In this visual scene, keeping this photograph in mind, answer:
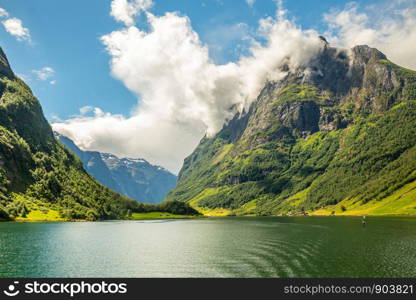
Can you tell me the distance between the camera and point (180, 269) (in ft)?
224

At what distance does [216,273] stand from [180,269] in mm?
8670

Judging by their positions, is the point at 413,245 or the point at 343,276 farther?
the point at 413,245

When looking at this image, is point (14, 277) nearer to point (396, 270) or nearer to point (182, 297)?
point (182, 297)

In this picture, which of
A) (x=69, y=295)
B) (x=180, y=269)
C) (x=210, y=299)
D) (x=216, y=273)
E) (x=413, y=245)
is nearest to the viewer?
(x=69, y=295)

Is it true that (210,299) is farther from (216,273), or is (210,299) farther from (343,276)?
(343,276)

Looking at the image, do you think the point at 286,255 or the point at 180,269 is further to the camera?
→ the point at 286,255

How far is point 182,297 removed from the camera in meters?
46.5

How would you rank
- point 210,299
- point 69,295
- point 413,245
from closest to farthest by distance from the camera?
point 69,295 < point 210,299 < point 413,245

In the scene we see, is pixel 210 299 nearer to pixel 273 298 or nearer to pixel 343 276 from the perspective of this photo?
pixel 273 298

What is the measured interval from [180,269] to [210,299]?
23.2m

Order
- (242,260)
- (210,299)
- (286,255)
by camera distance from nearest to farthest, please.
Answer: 1. (210,299)
2. (242,260)
3. (286,255)

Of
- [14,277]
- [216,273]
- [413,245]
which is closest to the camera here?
[14,277]

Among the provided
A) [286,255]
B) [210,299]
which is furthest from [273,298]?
[286,255]

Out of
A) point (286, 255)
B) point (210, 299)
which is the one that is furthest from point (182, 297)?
point (286, 255)
